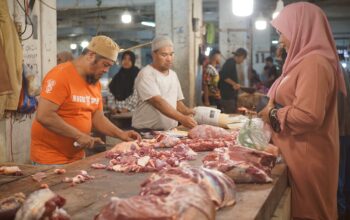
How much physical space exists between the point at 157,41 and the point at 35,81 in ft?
5.71

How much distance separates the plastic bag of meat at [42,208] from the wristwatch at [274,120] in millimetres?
2166

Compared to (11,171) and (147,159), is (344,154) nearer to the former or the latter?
(147,159)

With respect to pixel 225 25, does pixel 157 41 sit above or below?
below

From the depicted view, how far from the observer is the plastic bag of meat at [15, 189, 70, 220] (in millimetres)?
2174

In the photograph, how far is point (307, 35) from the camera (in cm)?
379

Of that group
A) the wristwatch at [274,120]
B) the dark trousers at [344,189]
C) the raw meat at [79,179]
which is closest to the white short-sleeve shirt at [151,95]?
the wristwatch at [274,120]

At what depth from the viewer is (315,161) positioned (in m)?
3.81

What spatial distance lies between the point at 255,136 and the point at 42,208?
216 centimetres

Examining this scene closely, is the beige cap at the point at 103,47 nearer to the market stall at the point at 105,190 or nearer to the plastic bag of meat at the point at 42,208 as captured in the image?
the market stall at the point at 105,190

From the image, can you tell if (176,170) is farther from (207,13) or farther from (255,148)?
(207,13)

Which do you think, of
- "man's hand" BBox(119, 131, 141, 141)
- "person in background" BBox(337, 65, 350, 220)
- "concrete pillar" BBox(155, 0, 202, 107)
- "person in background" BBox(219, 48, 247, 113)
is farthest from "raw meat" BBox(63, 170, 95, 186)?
"person in background" BBox(219, 48, 247, 113)

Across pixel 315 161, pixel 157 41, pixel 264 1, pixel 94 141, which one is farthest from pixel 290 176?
pixel 264 1

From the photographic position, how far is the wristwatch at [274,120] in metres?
3.86

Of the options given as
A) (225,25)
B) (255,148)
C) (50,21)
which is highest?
(225,25)
